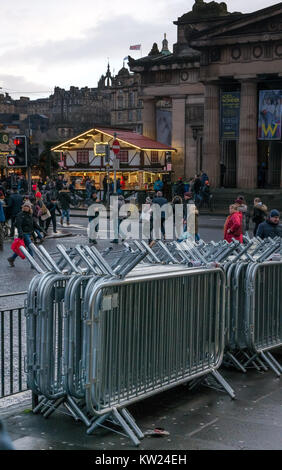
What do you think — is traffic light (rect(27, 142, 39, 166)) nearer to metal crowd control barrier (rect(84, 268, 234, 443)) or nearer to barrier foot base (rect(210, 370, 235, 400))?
metal crowd control barrier (rect(84, 268, 234, 443))

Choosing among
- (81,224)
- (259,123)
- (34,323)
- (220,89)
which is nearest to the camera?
(34,323)

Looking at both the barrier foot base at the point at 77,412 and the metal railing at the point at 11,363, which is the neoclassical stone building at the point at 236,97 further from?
the barrier foot base at the point at 77,412

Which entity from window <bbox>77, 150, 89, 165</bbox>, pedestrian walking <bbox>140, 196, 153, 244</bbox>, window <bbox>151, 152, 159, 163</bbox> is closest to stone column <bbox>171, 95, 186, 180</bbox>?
window <bbox>151, 152, 159, 163</bbox>

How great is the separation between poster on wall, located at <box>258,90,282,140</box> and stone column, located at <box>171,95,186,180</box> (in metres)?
13.4

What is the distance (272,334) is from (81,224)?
87.4ft

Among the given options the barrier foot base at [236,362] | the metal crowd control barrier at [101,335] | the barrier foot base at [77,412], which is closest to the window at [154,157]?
the barrier foot base at [236,362]

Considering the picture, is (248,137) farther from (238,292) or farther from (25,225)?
(238,292)

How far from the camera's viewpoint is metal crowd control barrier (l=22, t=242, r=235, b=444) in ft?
21.9

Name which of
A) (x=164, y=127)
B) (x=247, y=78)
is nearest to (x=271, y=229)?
(x=247, y=78)

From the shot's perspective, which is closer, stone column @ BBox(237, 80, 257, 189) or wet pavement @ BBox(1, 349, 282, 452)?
wet pavement @ BBox(1, 349, 282, 452)

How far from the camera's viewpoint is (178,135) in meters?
59.5
